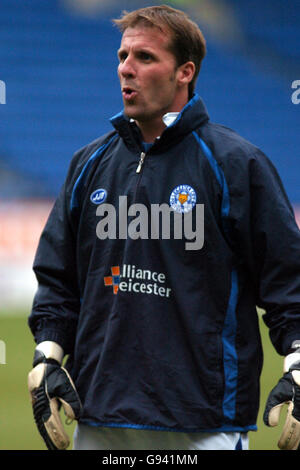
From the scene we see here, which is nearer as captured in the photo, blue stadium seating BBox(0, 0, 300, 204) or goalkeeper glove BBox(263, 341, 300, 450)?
goalkeeper glove BBox(263, 341, 300, 450)

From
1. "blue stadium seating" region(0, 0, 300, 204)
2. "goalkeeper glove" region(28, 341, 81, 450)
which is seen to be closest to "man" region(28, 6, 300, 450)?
"goalkeeper glove" region(28, 341, 81, 450)

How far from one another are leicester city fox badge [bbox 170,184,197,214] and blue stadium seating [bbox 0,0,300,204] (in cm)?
1388

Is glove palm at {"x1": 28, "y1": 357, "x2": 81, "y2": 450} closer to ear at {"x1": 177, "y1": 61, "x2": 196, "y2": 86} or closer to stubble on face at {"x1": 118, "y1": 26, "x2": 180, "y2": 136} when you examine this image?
stubble on face at {"x1": 118, "y1": 26, "x2": 180, "y2": 136}

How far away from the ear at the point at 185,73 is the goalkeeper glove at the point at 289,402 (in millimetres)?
998

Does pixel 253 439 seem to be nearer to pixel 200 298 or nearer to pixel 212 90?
pixel 200 298

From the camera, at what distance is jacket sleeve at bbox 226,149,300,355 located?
2.65 metres

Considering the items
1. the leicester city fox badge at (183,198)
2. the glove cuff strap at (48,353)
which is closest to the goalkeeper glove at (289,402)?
the leicester city fox badge at (183,198)

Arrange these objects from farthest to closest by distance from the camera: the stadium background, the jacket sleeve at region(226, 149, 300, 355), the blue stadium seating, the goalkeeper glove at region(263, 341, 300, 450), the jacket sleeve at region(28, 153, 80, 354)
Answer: the blue stadium seating
the stadium background
the jacket sleeve at region(28, 153, 80, 354)
the jacket sleeve at region(226, 149, 300, 355)
the goalkeeper glove at region(263, 341, 300, 450)

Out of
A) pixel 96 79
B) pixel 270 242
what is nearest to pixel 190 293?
pixel 270 242

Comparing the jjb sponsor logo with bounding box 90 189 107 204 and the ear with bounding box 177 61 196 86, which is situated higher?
the ear with bounding box 177 61 196 86

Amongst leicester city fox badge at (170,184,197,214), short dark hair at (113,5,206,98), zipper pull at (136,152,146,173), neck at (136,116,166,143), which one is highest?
short dark hair at (113,5,206,98)

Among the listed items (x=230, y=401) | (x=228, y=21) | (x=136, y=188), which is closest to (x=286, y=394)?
(x=230, y=401)

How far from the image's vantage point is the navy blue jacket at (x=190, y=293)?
2604 mm

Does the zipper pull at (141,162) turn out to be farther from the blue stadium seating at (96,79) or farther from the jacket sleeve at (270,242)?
the blue stadium seating at (96,79)
